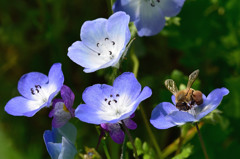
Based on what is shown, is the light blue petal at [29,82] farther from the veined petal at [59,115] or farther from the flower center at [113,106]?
the flower center at [113,106]

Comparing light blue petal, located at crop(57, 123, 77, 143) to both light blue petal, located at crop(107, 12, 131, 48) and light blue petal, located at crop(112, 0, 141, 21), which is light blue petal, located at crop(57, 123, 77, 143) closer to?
light blue petal, located at crop(107, 12, 131, 48)

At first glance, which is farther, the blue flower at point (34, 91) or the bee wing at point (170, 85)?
the blue flower at point (34, 91)

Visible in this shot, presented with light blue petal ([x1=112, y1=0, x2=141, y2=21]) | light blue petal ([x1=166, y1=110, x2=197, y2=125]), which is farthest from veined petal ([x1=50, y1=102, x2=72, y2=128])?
light blue petal ([x1=112, y1=0, x2=141, y2=21])

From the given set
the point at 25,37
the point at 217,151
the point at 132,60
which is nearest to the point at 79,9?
the point at 25,37

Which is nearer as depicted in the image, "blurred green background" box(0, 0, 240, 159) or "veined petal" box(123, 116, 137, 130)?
"veined petal" box(123, 116, 137, 130)

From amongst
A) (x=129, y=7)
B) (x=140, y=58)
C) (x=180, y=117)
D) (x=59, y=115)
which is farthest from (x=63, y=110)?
(x=140, y=58)

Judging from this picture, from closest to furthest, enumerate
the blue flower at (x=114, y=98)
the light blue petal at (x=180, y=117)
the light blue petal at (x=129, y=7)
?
the light blue petal at (x=180, y=117)
the blue flower at (x=114, y=98)
the light blue petal at (x=129, y=7)

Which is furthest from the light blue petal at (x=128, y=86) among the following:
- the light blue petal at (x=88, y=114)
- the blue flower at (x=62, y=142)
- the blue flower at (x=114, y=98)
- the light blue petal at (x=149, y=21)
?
the light blue petal at (x=149, y=21)
